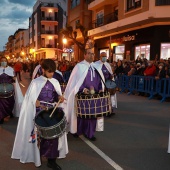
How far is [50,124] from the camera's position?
430cm

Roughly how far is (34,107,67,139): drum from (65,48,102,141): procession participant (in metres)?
1.58

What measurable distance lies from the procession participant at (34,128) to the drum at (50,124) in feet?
0.84

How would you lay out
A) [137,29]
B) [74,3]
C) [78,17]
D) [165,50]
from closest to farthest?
[165,50] < [137,29] < [78,17] < [74,3]

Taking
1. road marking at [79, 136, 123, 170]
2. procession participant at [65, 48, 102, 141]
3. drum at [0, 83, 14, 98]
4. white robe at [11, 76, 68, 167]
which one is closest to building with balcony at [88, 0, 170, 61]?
drum at [0, 83, 14, 98]

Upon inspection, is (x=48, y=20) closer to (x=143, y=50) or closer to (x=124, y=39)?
(x=124, y=39)

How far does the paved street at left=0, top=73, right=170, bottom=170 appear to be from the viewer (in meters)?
4.93

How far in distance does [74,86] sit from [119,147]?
1.71 metres

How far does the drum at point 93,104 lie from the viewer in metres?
5.37

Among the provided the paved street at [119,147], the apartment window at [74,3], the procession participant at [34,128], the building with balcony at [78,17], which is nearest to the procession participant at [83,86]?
the paved street at [119,147]

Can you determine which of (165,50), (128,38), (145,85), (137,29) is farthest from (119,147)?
(128,38)

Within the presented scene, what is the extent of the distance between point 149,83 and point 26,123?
9321mm

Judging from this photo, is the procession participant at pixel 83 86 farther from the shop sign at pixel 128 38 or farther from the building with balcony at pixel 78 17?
the building with balcony at pixel 78 17

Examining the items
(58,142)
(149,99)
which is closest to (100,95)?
(58,142)

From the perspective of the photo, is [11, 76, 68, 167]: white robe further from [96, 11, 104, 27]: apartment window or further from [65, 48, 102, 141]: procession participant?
[96, 11, 104, 27]: apartment window
